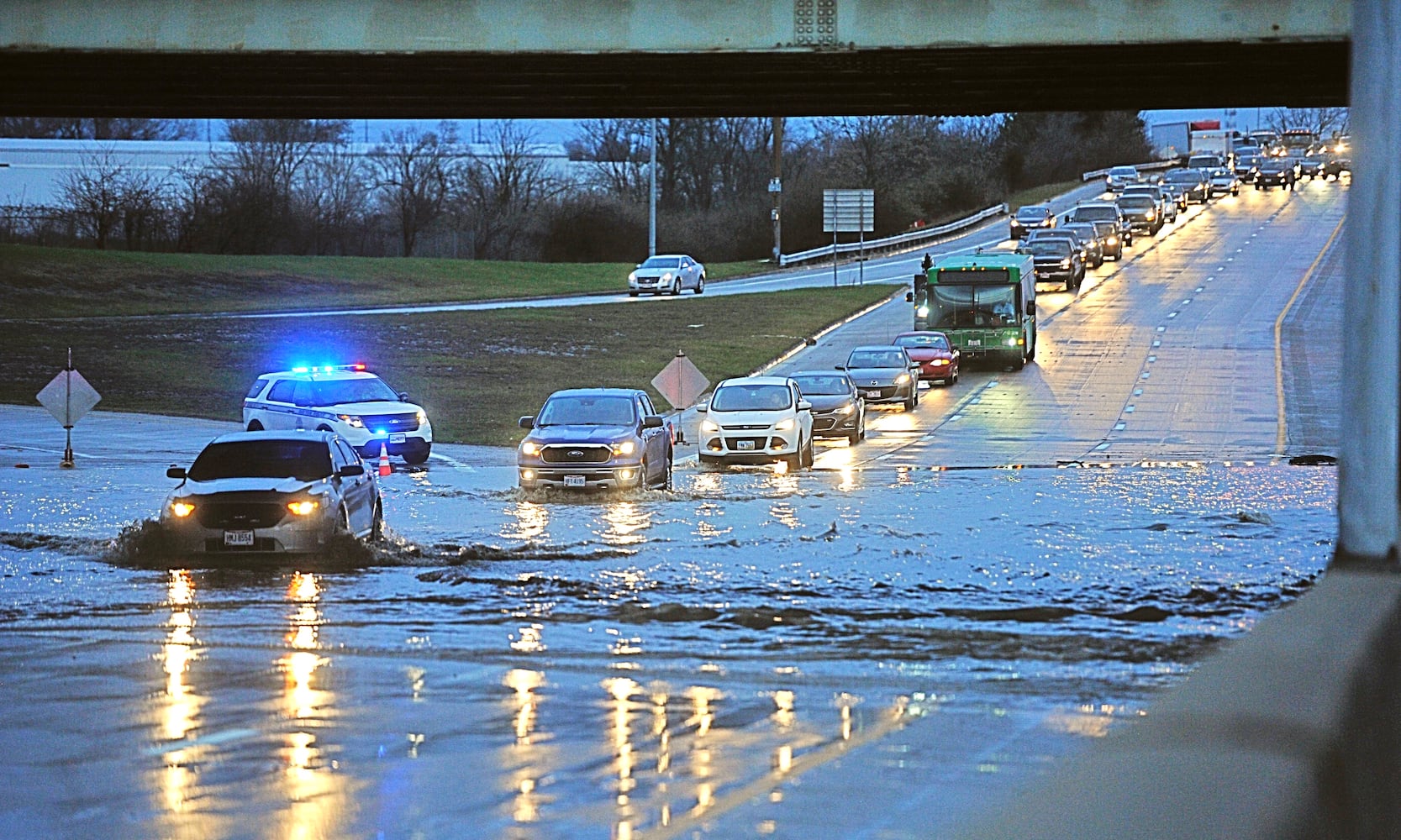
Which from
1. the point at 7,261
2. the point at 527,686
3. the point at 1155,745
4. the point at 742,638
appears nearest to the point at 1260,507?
the point at 742,638

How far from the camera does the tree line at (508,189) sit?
8806cm

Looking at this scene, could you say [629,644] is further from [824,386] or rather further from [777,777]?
[824,386]

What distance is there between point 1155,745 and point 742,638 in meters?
10.3

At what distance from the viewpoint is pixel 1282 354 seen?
53062 millimetres

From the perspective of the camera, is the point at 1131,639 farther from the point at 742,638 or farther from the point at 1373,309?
the point at 1373,309

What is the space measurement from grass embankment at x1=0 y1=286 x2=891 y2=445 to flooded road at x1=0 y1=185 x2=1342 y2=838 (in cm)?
1115

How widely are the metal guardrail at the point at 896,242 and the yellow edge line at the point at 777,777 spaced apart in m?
76.7

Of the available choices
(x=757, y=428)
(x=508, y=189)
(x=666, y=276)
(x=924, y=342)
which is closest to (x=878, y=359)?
(x=924, y=342)

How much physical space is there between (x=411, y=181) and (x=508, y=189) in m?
7.11

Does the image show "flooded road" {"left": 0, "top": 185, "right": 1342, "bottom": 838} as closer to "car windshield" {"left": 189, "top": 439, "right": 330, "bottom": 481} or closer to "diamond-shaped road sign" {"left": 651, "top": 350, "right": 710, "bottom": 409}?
"car windshield" {"left": 189, "top": 439, "right": 330, "bottom": 481}

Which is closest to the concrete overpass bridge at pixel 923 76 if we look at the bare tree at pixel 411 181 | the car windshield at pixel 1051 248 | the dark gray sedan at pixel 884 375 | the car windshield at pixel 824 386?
the car windshield at pixel 824 386

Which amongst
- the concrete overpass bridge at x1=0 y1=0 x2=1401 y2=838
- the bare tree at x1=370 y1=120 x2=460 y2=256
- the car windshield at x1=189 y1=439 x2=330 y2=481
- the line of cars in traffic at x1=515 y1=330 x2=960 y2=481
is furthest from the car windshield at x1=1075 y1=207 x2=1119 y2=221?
the car windshield at x1=189 y1=439 x2=330 y2=481

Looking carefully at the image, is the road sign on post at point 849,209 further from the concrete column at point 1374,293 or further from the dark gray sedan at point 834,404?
the concrete column at point 1374,293

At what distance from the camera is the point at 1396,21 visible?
8719 mm
